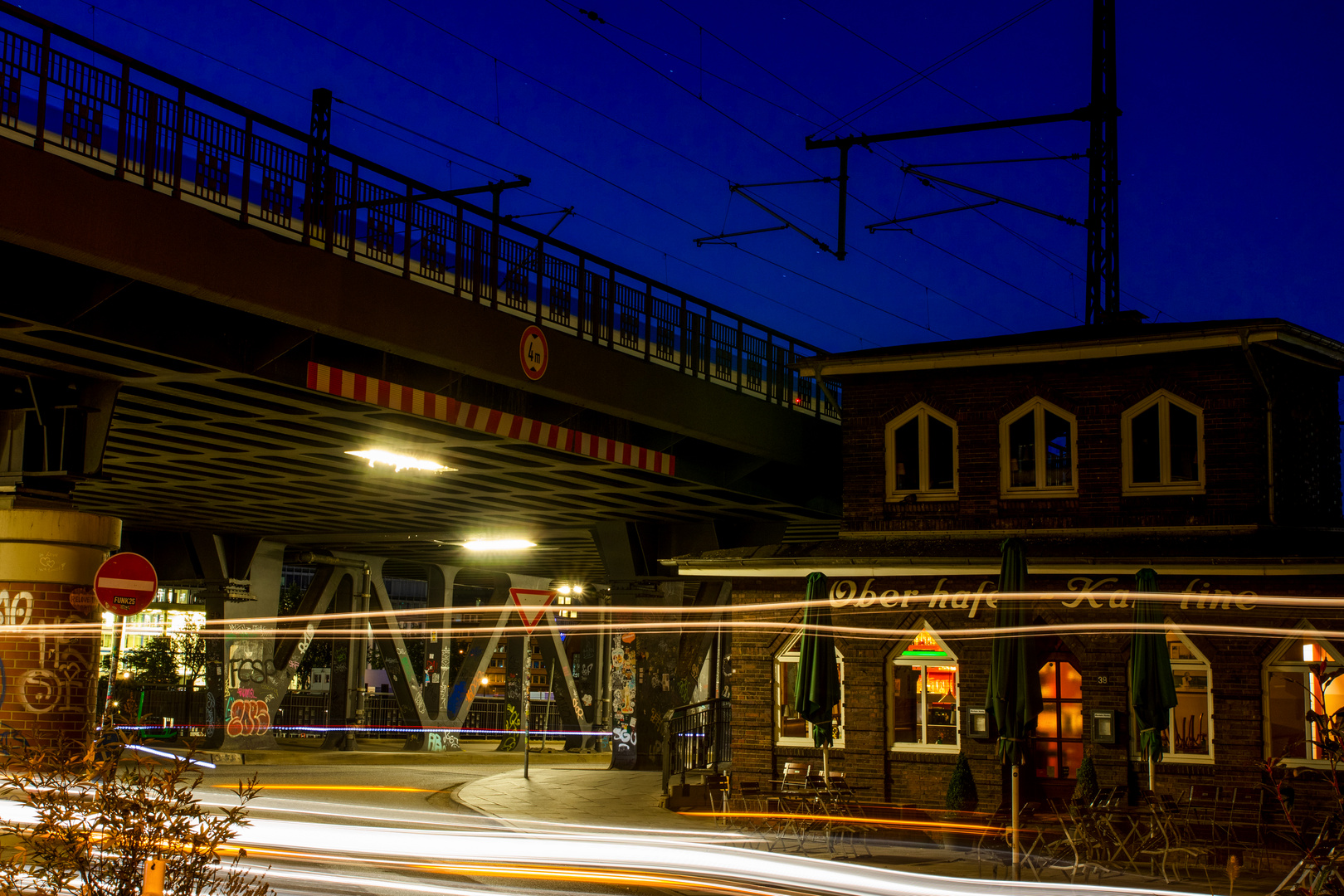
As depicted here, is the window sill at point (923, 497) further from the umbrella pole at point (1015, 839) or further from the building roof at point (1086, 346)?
the umbrella pole at point (1015, 839)

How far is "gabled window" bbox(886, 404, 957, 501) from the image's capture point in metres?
22.6

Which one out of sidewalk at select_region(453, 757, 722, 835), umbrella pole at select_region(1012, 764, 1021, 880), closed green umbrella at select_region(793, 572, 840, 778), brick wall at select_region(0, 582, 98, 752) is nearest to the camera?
umbrella pole at select_region(1012, 764, 1021, 880)

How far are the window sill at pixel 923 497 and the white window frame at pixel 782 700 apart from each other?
278cm

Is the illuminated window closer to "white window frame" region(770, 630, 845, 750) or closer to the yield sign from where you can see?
"white window frame" region(770, 630, 845, 750)

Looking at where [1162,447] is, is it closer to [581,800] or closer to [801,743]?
[801,743]

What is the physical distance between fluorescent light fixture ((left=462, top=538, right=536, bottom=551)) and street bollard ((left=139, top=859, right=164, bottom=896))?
30376 mm

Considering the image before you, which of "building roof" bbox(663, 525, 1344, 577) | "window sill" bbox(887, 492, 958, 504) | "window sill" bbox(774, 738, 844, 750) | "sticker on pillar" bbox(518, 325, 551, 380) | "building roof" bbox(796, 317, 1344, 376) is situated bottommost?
"window sill" bbox(774, 738, 844, 750)

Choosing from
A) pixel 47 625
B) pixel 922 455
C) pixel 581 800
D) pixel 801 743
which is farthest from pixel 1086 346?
pixel 47 625

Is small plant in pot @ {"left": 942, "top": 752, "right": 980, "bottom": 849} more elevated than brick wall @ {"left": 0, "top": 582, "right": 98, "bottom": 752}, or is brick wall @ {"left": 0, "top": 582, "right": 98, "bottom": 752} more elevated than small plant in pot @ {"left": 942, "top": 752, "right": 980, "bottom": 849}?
brick wall @ {"left": 0, "top": 582, "right": 98, "bottom": 752}

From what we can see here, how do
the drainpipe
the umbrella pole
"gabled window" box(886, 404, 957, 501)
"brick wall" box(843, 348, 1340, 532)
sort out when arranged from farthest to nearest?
"gabled window" box(886, 404, 957, 501) → "brick wall" box(843, 348, 1340, 532) → the drainpipe → the umbrella pole

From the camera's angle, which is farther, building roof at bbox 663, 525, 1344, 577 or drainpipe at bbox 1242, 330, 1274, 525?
drainpipe at bbox 1242, 330, 1274, 525

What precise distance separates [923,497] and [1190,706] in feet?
17.5

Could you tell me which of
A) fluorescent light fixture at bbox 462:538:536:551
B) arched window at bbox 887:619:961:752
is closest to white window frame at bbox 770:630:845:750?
arched window at bbox 887:619:961:752

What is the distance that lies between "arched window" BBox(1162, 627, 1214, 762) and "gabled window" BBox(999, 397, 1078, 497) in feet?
10.3
